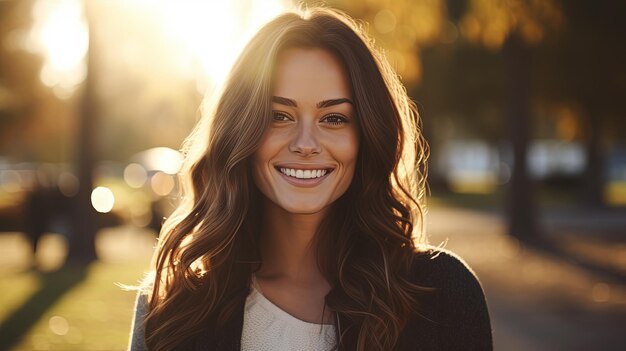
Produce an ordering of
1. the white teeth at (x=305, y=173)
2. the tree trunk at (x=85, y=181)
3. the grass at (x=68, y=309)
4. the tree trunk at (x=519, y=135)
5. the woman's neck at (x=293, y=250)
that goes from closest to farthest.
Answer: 1. the white teeth at (x=305, y=173)
2. the woman's neck at (x=293, y=250)
3. the grass at (x=68, y=309)
4. the tree trunk at (x=85, y=181)
5. the tree trunk at (x=519, y=135)

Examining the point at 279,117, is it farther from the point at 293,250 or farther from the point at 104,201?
the point at 104,201

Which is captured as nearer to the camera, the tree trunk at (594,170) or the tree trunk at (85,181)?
the tree trunk at (85,181)

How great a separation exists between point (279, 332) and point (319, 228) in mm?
531

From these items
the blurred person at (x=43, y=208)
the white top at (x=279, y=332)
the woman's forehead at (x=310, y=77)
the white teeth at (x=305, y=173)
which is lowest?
the blurred person at (x=43, y=208)

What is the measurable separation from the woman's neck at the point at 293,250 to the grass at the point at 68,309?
4169mm

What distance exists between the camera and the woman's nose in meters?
2.92

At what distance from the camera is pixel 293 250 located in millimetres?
3223

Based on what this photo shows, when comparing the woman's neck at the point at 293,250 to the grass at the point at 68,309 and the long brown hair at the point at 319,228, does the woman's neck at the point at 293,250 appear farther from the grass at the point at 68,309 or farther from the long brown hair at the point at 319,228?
the grass at the point at 68,309

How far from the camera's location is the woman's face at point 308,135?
296cm

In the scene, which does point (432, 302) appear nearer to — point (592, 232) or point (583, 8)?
point (583, 8)

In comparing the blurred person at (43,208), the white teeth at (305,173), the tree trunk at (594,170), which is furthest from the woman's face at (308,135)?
the tree trunk at (594,170)

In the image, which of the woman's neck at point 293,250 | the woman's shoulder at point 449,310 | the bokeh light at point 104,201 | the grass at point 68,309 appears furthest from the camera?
the bokeh light at point 104,201

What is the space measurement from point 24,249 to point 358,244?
520 inches

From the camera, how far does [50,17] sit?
48.7ft
